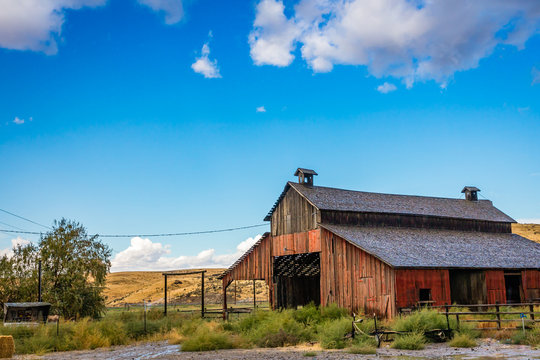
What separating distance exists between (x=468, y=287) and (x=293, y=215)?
39.5 ft

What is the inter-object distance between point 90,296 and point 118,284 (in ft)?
285

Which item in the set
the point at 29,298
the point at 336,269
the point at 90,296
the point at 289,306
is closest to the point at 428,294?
the point at 336,269

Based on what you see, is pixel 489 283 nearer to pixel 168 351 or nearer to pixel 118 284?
pixel 168 351

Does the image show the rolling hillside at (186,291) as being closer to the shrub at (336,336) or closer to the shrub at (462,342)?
the shrub at (336,336)

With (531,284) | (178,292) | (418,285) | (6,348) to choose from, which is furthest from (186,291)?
(6,348)

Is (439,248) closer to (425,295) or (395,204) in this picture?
(425,295)

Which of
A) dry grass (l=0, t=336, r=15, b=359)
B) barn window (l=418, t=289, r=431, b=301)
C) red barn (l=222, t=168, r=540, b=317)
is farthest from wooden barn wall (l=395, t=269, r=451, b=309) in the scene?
dry grass (l=0, t=336, r=15, b=359)

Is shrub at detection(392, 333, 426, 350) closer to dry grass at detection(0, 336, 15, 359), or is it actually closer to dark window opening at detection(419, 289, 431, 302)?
dark window opening at detection(419, 289, 431, 302)

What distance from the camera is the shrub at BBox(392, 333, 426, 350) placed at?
20328 mm

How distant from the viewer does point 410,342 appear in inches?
805

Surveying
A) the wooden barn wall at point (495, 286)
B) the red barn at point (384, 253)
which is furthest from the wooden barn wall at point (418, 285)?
the wooden barn wall at point (495, 286)

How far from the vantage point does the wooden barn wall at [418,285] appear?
1125 inches

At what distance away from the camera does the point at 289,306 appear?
41.1 m

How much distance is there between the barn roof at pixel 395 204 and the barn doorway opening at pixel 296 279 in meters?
3.66
